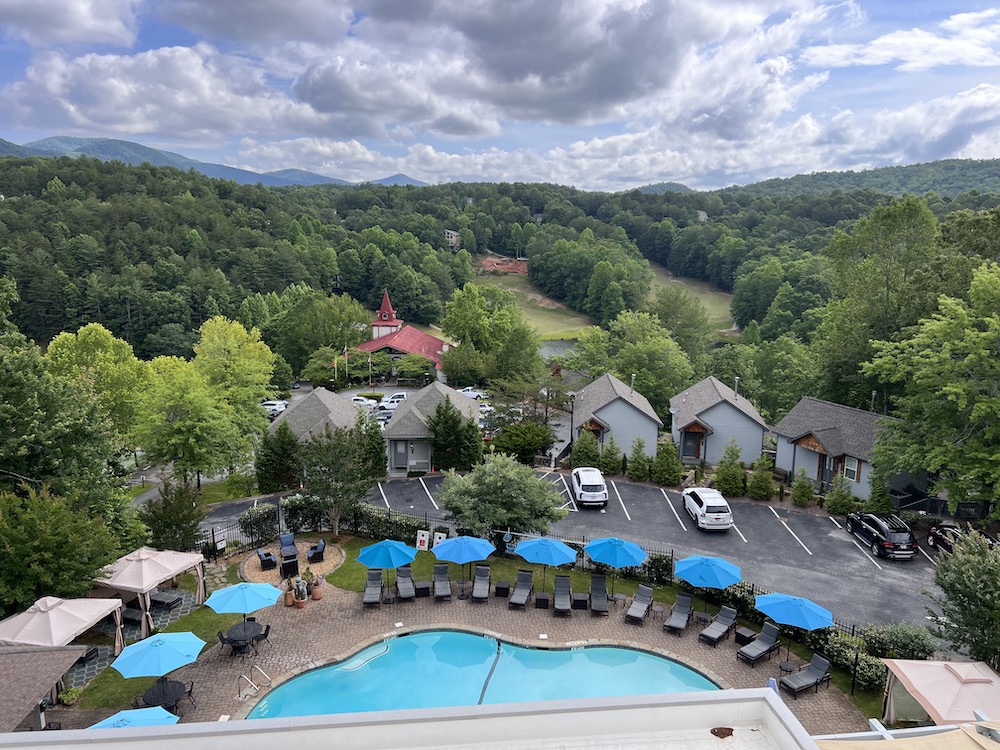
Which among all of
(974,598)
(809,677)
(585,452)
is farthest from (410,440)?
(974,598)

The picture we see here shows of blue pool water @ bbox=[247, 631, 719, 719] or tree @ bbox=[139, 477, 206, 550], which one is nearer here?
blue pool water @ bbox=[247, 631, 719, 719]

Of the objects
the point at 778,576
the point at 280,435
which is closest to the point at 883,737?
the point at 778,576

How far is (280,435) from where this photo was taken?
1131 inches

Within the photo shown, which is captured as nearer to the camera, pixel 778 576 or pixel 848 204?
pixel 778 576

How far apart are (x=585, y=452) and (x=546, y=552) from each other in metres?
13.3

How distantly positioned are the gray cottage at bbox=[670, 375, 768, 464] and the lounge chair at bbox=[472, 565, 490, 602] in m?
18.0

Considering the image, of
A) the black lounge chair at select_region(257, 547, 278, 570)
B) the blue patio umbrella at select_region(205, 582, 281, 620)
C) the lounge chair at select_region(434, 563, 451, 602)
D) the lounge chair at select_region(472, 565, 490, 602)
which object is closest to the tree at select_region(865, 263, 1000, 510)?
the lounge chair at select_region(472, 565, 490, 602)

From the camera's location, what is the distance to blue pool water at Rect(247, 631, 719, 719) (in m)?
14.7

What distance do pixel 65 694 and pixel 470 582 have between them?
10.7 meters

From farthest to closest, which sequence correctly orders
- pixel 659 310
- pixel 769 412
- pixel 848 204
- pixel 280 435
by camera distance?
pixel 848 204 < pixel 659 310 < pixel 769 412 < pixel 280 435

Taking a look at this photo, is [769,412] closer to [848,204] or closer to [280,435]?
[280,435]

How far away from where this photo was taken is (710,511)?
2411cm

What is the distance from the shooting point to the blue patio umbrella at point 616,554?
18.2 meters

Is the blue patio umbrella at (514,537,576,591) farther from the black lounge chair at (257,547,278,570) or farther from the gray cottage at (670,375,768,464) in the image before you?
the gray cottage at (670,375,768,464)
